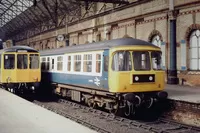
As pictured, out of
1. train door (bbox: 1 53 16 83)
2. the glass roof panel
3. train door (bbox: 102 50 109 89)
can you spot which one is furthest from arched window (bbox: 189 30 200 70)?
the glass roof panel

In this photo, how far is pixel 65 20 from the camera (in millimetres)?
33031

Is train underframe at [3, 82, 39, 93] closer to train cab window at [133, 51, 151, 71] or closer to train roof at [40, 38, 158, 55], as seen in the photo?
train roof at [40, 38, 158, 55]

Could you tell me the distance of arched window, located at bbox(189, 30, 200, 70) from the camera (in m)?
15.8

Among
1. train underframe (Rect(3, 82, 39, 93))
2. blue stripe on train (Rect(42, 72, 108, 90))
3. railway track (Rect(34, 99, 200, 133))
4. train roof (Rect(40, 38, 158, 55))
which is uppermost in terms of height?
train roof (Rect(40, 38, 158, 55))

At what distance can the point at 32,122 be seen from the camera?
809 centimetres

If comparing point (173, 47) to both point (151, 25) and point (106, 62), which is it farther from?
point (106, 62)

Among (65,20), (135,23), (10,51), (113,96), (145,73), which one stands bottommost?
(113,96)

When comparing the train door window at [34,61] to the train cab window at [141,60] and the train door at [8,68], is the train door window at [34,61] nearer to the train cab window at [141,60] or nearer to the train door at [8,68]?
the train door at [8,68]

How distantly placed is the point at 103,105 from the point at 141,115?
161 centimetres

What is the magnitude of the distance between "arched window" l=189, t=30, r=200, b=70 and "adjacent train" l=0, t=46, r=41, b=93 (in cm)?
852

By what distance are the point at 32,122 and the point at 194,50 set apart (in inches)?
424

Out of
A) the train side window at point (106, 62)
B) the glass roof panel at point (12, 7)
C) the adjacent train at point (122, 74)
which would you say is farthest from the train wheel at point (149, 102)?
the glass roof panel at point (12, 7)

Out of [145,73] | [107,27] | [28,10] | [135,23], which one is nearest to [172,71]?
[135,23]

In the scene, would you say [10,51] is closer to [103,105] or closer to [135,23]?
[103,105]
